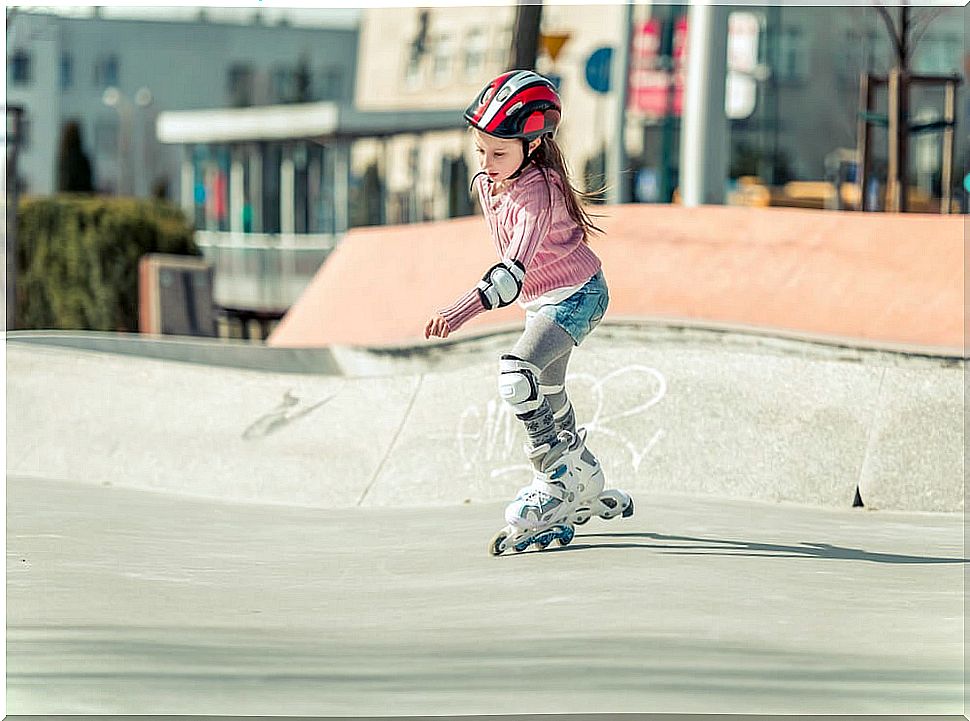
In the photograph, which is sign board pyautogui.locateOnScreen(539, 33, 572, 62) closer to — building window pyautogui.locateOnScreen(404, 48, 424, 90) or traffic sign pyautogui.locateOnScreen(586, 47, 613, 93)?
traffic sign pyautogui.locateOnScreen(586, 47, 613, 93)

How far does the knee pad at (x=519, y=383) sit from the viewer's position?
5238 millimetres

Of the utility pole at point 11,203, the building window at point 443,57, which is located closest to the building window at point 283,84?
the building window at point 443,57

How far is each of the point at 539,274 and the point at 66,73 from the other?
62.5 meters

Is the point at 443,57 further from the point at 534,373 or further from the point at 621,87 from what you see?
the point at 534,373

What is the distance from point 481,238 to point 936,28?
46.6 m

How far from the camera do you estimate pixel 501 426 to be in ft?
24.7

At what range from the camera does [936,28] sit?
52.8 meters

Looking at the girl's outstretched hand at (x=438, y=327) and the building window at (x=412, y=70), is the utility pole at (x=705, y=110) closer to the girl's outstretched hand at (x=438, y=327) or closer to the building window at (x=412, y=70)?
the girl's outstretched hand at (x=438, y=327)

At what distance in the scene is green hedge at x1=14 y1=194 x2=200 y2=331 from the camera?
15031 mm

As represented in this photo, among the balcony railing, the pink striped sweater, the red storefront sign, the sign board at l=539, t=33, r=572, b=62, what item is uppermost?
the red storefront sign

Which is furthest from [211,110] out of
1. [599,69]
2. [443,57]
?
[599,69]

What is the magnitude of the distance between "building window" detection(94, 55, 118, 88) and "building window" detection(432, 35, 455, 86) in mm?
19123

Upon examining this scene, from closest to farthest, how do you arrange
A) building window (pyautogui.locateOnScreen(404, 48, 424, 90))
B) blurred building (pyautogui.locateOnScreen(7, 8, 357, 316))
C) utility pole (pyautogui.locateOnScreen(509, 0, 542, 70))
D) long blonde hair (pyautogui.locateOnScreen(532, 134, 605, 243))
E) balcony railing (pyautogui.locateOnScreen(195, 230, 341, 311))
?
1. long blonde hair (pyautogui.locateOnScreen(532, 134, 605, 243))
2. utility pole (pyautogui.locateOnScreen(509, 0, 542, 70))
3. balcony railing (pyautogui.locateOnScreen(195, 230, 341, 311))
4. blurred building (pyautogui.locateOnScreen(7, 8, 357, 316))
5. building window (pyautogui.locateOnScreen(404, 48, 424, 90))

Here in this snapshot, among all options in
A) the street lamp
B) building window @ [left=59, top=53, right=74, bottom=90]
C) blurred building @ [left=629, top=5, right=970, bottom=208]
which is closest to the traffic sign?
blurred building @ [left=629, top=5, right=970, bottom=208]
